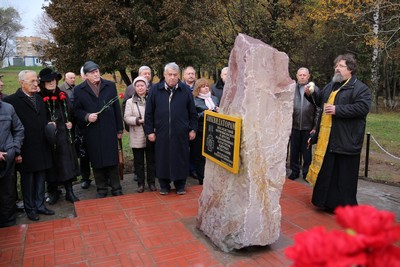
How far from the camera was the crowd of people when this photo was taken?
4.53 meters

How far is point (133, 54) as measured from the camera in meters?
13.5

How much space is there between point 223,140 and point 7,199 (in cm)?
284

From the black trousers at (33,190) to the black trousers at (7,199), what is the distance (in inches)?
8.2

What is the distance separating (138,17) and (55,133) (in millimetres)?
9006

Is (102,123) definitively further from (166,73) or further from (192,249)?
(192,249)

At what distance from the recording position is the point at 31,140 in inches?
Result: 181

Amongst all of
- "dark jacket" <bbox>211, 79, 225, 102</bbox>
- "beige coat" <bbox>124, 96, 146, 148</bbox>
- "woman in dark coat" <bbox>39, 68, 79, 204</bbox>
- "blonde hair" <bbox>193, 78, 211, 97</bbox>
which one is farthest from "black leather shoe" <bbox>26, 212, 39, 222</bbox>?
"dark jacket" <bbox>211, 79, 225, 102</bbox>

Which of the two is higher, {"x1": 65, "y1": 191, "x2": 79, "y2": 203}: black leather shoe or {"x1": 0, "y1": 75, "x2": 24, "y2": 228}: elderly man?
{"x1": 0, "y1": 75, "x2": 24, "y2": 228}: elderly man

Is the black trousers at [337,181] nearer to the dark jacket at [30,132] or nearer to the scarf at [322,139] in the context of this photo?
the scarf at [322,139]

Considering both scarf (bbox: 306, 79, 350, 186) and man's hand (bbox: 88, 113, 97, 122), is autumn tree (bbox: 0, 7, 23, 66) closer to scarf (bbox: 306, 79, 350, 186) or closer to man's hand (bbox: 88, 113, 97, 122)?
man's hand (bbox: 88, 113, 97, 122)

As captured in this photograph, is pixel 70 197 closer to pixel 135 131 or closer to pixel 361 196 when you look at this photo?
pixel 135 131

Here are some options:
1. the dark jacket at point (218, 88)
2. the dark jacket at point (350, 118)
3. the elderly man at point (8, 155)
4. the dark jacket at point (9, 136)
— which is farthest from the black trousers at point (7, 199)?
the dark jacket at point (350, 118)

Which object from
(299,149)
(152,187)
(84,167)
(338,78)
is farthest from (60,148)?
(299,149)

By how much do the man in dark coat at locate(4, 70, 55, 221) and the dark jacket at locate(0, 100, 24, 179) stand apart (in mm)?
239
